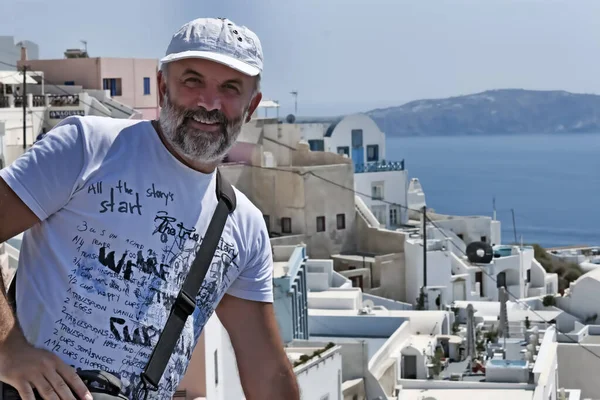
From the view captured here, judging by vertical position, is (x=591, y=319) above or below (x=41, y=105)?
below

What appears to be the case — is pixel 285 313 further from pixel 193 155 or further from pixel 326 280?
pixel 193 155

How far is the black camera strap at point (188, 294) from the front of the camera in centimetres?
257

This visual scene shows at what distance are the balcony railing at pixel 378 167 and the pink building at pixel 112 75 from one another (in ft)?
28.6

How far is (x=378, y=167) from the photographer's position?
143 ft

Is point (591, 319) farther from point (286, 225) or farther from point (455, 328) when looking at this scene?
point (286, 225)

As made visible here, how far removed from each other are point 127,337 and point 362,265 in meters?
33.3

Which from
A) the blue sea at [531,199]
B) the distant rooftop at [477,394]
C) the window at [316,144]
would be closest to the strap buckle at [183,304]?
the distant rooftop at [477,394]

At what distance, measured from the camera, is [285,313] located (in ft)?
58.1

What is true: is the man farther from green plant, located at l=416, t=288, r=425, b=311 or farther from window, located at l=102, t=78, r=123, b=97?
window, located at l=102, t=78, r=123, b=97

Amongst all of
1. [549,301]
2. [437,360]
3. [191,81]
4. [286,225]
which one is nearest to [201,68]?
[191,81]

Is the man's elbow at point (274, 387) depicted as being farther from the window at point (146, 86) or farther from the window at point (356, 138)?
the window at point (356, 138)

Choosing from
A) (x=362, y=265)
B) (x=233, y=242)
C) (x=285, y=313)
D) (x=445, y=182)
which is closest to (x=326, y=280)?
(x=362, y=265)

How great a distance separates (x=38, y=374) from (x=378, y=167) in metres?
41.5

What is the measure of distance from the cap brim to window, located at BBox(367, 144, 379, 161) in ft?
138
